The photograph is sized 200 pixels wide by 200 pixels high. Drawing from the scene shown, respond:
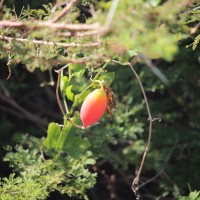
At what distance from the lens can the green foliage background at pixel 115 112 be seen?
92 cm

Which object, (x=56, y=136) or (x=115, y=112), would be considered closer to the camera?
(x=56, y=136)

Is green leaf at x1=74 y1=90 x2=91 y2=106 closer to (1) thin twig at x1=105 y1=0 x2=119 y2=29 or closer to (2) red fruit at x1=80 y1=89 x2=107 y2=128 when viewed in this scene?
(2) red fruit at x1=80 y1=89 x2=107 y2=128

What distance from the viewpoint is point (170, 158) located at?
2.07m

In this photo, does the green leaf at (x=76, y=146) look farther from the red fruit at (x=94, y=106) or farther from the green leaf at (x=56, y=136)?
the red fruit at (x=94, y=106)

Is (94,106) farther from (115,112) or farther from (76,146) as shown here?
(115,112)

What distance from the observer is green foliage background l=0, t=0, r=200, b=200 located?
0.92 meters

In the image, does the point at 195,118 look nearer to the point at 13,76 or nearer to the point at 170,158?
the point at 170,158

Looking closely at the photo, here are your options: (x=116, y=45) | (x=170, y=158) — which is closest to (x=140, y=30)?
(x=116, y=45)

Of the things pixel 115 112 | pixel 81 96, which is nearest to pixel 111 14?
pixel 81 96

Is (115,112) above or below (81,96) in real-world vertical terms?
below

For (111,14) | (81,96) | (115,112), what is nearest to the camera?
(111,14)

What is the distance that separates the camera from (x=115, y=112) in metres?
1.92

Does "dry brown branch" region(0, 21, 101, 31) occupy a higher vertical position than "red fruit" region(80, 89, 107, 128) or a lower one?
higher

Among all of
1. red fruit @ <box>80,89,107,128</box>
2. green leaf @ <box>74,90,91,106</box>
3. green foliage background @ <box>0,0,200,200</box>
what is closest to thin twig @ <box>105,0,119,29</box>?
green foliage background @ <box>0,0,200,200</box>
